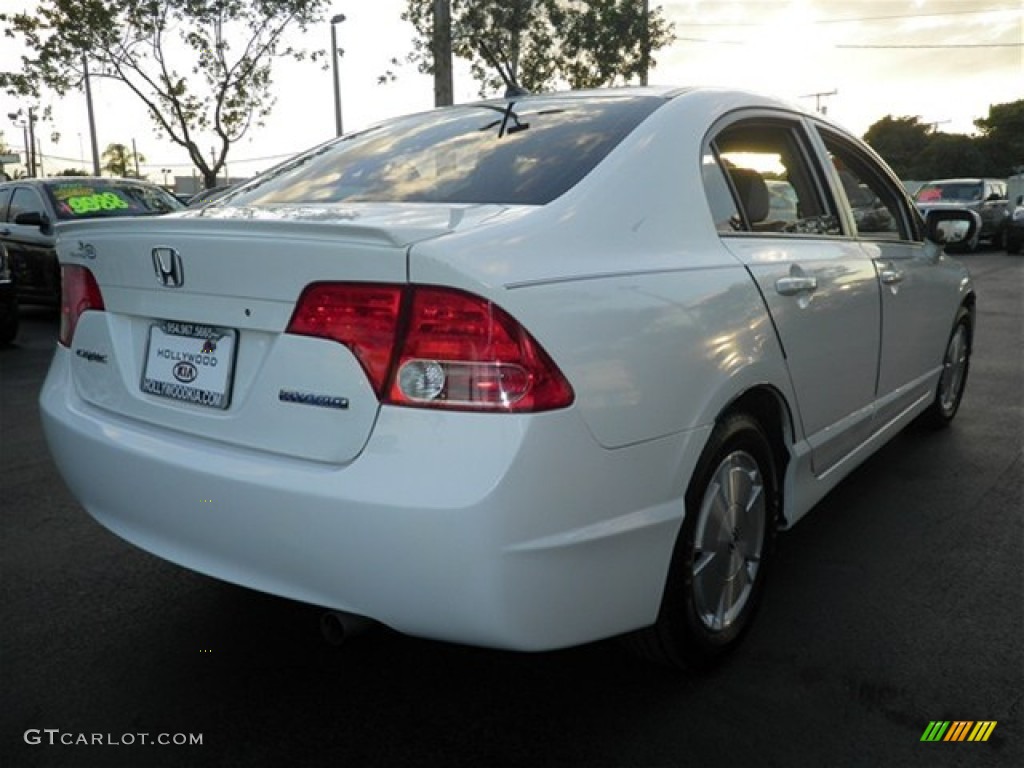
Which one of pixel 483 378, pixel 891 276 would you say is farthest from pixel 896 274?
pixel 483 378

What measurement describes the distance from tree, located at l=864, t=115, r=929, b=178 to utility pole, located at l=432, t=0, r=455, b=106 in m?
66.5

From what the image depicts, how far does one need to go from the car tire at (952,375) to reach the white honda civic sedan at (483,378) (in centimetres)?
216

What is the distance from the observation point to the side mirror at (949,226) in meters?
4.29

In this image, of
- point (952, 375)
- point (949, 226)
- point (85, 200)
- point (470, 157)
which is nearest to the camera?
point (470, 157)

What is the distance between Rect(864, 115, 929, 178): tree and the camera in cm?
7588

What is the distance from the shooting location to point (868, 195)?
12.4 ft

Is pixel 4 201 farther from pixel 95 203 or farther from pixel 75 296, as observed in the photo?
pixel 75 296

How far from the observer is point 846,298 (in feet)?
9.75

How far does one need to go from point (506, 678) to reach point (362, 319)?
3.81ft

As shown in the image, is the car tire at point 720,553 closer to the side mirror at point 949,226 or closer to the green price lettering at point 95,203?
the side mirror at point 949,226

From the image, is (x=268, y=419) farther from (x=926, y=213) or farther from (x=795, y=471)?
(x=926, y=213)

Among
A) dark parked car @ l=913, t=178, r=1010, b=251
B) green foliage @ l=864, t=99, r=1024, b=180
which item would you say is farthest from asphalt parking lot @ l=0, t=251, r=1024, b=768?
green foliage @ l=864, t=99, r=1024, b=180

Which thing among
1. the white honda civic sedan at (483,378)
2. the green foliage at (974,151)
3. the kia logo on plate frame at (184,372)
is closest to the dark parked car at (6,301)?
the white honda civic sedan at (483,378)

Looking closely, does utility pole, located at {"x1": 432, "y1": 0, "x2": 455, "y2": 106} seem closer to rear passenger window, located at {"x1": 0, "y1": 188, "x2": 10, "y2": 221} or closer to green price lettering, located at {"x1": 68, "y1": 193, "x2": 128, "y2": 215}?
green price lettering, located at {"x1": 68, "y1": 193, "x2": 128, "y2": 215}
